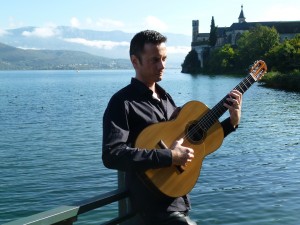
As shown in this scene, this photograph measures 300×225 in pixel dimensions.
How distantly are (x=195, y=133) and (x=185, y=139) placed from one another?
0.11 m

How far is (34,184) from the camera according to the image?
1574cm

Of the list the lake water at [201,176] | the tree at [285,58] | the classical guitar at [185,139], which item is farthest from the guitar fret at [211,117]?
the tree at [285,58]

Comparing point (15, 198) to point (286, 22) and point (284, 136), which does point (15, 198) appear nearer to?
point (284, 136)

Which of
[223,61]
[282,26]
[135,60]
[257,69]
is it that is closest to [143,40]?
[135,60]

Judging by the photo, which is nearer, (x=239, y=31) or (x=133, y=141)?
(x=133, y=141)

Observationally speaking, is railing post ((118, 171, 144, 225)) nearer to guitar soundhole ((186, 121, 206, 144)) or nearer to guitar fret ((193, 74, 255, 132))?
guitar soundhole ((186, 121, 206, 144))

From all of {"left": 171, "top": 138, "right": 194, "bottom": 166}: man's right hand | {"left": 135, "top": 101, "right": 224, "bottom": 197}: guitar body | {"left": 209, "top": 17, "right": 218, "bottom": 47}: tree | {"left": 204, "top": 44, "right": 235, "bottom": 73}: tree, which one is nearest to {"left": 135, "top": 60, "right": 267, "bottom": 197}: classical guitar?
{"left": 135, "top": 101, "right": 224, "bottom": 197}: guitar body

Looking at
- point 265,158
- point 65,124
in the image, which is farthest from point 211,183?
point 65,124

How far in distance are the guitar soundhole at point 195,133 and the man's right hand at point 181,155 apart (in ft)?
1.08

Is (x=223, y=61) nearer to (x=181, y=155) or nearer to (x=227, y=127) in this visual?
(x=227, y=127)

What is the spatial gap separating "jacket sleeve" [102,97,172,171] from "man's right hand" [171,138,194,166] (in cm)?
5

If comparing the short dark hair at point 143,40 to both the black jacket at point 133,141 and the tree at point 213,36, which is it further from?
the tree at point 213,36

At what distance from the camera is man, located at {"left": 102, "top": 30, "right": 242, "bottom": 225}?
3.45 meters

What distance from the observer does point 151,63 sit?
3758 millimetres
